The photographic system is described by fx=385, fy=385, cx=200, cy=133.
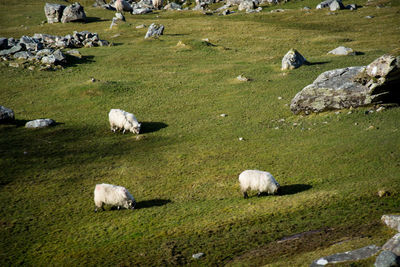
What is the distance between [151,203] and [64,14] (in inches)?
2562

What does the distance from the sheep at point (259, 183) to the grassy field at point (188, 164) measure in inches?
18.0

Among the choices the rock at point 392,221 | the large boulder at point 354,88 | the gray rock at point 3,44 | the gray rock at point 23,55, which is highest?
the gray rock at point 3,44

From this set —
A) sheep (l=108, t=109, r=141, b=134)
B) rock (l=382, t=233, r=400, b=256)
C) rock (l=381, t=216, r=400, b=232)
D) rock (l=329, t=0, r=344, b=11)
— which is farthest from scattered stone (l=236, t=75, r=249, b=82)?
rock (l=329, t=0, r=344, b=11)

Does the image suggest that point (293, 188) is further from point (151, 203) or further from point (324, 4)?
point (324, 4)

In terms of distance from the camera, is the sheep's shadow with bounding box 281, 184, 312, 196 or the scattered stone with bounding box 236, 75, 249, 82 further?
the scattered stone with bounding box 236, 75, 249, 82

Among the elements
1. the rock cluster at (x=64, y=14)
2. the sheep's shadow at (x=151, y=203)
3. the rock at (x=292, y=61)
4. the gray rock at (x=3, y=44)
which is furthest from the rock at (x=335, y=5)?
the sheep's shadow at (x=151, y=203)

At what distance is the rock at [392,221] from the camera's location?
13.1 metres

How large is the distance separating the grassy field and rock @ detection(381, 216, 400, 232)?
0.28 meters

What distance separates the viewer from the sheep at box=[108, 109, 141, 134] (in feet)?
93.0

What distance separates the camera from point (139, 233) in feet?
51.6

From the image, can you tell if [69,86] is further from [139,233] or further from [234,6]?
[234,6]

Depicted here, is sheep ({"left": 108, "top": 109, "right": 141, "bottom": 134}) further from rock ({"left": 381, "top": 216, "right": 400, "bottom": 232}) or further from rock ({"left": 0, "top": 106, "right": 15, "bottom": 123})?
rock ({"left": 381, "top": 216, "right": 400, "bottom": 232})

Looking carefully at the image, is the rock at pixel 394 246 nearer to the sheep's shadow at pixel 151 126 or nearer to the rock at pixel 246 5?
the sheep's shadow at pixel 151 126

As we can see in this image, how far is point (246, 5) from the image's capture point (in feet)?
295
